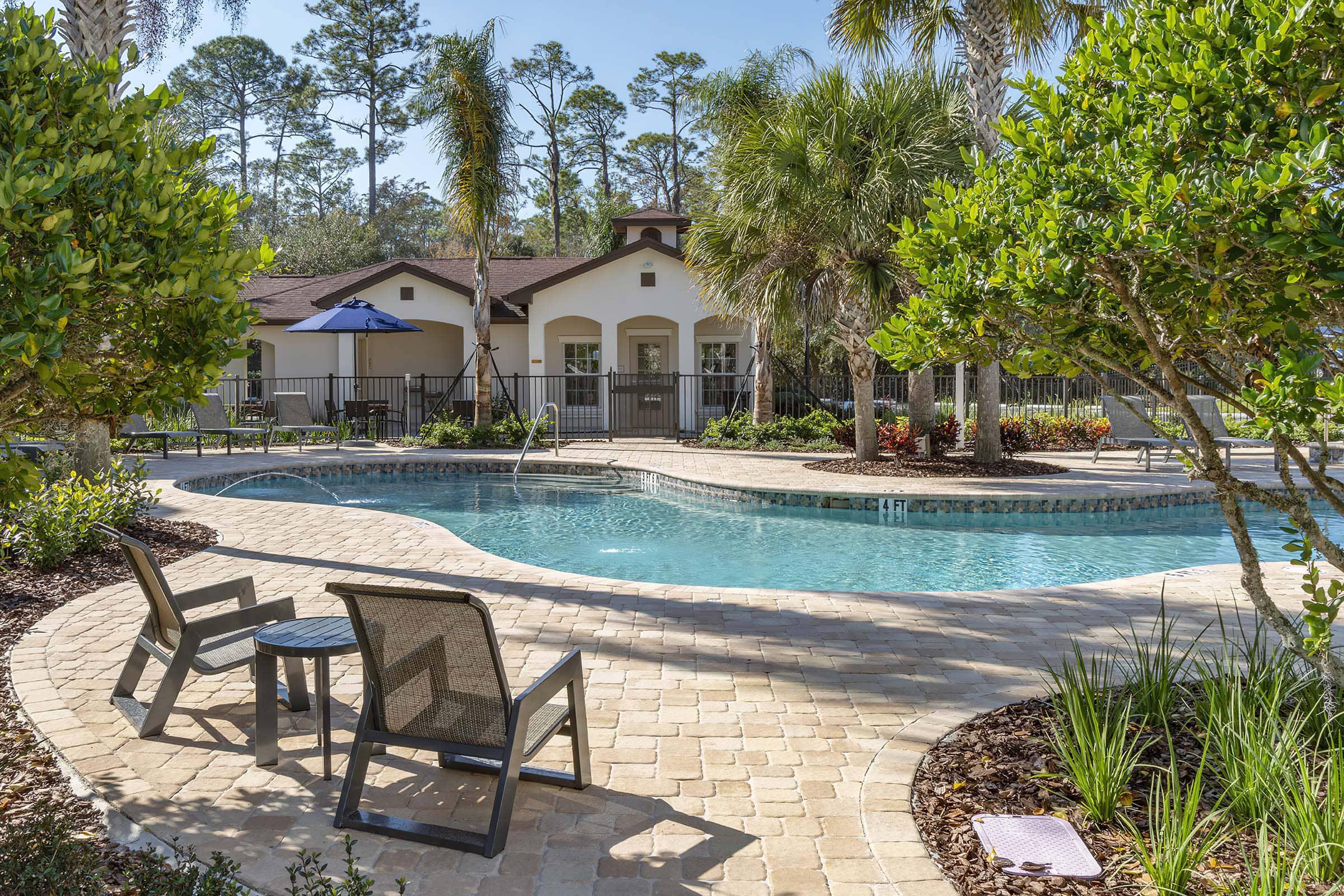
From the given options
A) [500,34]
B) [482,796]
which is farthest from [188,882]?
[500,34]

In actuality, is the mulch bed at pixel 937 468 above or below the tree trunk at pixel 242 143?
below

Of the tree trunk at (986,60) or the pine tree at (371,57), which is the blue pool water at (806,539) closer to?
the tree trunk at (986,60)

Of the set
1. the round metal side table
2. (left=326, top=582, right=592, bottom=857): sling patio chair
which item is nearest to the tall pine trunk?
the round metal side table

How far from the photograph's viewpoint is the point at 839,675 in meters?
4.86

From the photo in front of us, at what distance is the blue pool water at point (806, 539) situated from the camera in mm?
8562

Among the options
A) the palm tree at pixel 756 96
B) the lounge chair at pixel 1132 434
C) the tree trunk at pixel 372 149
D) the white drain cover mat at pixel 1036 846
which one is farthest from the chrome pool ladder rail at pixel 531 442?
the tree trunk at pixel 372 149

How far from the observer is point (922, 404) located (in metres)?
15.2

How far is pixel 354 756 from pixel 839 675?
2.57m

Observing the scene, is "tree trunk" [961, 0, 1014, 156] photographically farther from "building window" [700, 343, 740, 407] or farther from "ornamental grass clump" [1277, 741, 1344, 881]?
"ornamental grass clump" [1277, 741, 1344, 881]

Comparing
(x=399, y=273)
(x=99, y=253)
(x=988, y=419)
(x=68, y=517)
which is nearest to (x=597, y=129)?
(x=399, y=273)

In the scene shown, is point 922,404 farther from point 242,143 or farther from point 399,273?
point 242,143

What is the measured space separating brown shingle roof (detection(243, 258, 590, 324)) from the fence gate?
313 cm

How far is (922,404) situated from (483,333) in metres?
8.80

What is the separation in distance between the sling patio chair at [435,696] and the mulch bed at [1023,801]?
145cm
